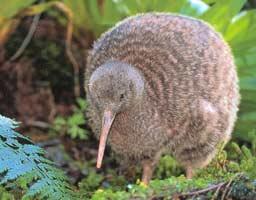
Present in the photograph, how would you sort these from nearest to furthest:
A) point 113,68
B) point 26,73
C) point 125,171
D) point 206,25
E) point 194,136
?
1. point 113,68
2. point 194,136
3. point 206,25
4. point 125,171
5. point 26,73

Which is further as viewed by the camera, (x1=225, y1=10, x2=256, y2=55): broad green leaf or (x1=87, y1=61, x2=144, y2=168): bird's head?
(x1=225, y1=10, x2=256, y2=55): broad green leaf

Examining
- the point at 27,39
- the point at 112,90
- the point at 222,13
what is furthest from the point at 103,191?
the point at 27,39

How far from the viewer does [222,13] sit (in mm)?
3896

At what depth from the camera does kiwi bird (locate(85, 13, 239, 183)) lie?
3018 mm

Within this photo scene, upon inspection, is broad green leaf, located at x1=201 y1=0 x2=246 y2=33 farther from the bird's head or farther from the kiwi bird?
the bird's head

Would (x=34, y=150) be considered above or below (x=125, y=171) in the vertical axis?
above

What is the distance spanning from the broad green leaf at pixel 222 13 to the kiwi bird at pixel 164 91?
0.51 meters

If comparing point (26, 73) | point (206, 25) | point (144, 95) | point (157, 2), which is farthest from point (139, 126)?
point (26, 73)

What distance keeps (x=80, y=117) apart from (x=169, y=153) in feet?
3.43

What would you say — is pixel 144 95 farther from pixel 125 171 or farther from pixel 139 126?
pixel 125 171

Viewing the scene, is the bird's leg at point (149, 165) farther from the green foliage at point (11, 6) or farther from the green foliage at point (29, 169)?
the green foliage at point (11, 6)

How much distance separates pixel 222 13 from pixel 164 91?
96 cm

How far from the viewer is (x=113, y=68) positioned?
2.91m

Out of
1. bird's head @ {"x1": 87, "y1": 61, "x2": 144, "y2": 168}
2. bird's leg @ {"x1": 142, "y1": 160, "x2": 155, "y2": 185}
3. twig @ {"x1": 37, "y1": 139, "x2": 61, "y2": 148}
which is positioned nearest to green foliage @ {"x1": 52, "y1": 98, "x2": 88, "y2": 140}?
twig @ {"x1": 37, "y1": 139, "x2": 61, "y2": 148}
